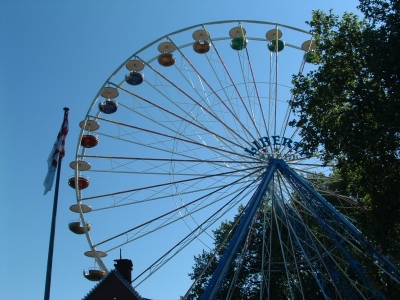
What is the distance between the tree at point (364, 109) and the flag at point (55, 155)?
314 inches

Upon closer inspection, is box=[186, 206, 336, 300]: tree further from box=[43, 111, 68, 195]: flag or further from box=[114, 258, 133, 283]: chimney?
box=[43, 111, 68, 195]: flag

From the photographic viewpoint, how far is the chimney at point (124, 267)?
22.6m

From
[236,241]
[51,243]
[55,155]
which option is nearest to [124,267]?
[236,241]

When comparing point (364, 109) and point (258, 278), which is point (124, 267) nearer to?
point (364, 109)

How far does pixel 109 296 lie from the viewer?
2120 cm

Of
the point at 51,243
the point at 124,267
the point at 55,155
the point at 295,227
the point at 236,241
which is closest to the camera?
the point at 51,243

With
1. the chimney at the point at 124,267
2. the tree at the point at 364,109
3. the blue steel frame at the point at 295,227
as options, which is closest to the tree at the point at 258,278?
the chimney at the point at 124,267

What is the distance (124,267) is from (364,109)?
40.7 feet

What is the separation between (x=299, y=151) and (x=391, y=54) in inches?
253

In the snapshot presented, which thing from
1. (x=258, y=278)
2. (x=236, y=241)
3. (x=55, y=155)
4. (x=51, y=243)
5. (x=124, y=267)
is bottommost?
(x=258, y=278)

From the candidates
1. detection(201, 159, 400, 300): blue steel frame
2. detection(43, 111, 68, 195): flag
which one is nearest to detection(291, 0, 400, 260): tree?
detection(201, 159, 400, 300): blue steel frame

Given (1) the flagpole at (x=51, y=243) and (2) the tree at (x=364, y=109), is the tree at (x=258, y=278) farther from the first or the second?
(1) the flagpole at (x=51, y=243)

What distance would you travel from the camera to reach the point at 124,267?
2273 cm

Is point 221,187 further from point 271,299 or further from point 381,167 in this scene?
point 271,299
